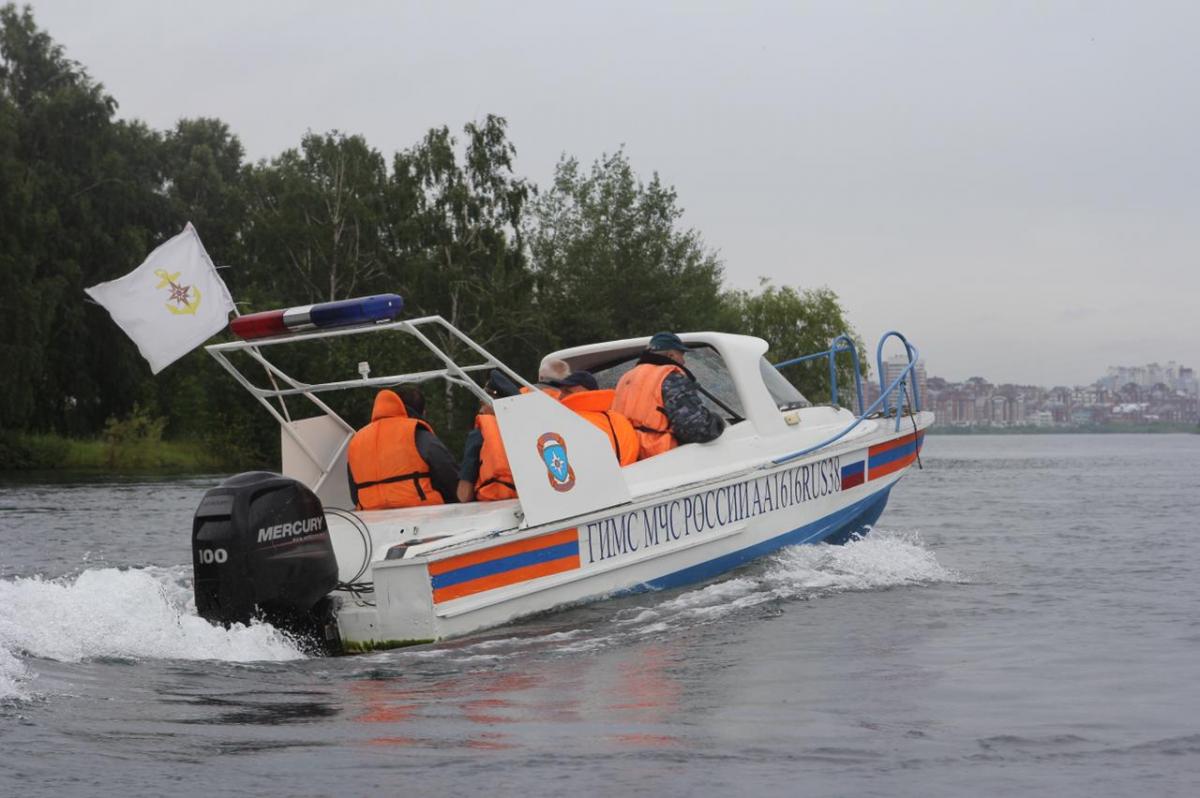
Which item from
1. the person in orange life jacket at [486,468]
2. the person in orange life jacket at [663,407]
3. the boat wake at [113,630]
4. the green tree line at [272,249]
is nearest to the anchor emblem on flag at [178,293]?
the person in orange life jacket at [486,468]

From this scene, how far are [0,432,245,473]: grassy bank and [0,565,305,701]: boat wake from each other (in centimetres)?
3096

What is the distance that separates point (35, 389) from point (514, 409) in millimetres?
36122

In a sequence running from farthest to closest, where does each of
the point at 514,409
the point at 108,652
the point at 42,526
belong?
the point at 42,526 → the point at 514,409 → the point at 108,652

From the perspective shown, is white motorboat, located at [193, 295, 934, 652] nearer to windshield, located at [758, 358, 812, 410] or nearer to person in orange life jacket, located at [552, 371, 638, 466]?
windshield, located at [758, 358, 812, 410]

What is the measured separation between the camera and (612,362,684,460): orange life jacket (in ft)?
32.1

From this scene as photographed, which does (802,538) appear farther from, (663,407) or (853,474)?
(663,407)

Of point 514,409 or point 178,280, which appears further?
point 178,280

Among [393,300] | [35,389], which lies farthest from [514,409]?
[35,389]

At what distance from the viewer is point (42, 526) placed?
17.9 meters

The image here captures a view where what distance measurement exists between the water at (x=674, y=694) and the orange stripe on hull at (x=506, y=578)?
0.27 m

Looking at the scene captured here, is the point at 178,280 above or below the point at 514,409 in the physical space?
above

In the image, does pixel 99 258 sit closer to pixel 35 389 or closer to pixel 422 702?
pixel 35 389

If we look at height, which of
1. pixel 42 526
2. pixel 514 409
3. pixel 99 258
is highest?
pixel 99 258

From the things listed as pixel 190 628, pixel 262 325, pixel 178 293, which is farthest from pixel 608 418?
pixel 178 293
